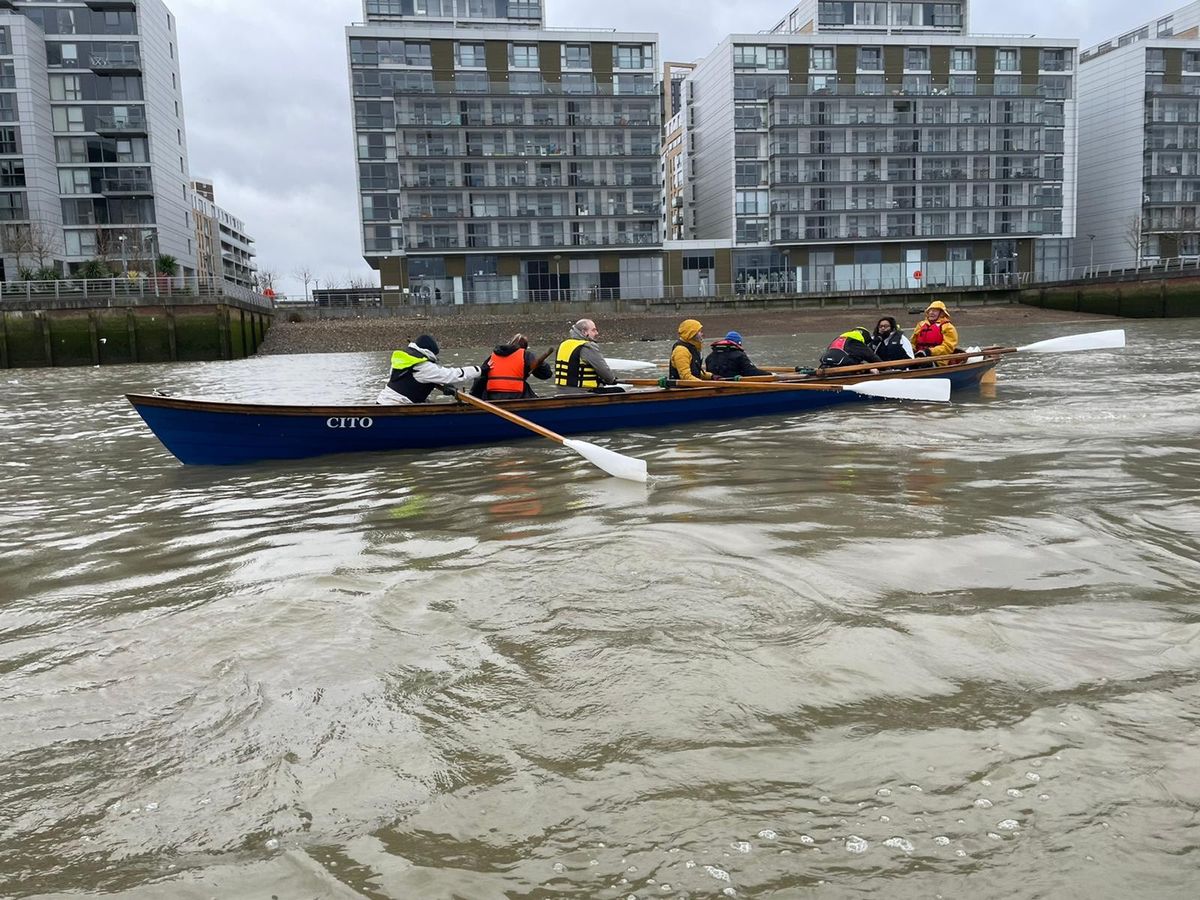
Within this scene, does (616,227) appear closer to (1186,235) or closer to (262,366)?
(262,366)

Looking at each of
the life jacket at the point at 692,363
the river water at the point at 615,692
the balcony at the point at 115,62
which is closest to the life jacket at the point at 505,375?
the life jacket at the point at 692,363

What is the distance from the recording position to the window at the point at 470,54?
6300 centimetres

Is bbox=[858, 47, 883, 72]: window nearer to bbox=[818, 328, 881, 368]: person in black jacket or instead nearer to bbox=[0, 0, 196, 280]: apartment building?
bbox=[0, 0, 196, 280]: apartment building

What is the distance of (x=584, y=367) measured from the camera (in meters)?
13.1

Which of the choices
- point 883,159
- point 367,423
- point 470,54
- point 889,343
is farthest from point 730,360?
point 883,159

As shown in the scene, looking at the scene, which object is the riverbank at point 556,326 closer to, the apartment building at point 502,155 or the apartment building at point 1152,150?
the apartment building at point 502,155

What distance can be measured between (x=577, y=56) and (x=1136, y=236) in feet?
145

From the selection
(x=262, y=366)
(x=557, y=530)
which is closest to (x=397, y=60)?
(x=262, y=366)

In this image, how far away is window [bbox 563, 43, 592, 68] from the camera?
2527 inches

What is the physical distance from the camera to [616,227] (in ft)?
214

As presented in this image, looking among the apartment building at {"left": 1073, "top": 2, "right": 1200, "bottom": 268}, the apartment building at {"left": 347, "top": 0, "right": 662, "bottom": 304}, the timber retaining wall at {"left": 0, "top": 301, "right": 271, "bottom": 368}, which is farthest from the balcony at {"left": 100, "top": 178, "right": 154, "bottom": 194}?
the apartment building at {"left": 1073, "top": 2, "right": 1200, "bottom": 268}

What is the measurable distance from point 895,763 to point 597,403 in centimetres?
898

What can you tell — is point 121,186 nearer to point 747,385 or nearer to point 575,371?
point 575,371

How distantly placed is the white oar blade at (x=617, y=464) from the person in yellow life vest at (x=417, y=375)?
2.49 metres
